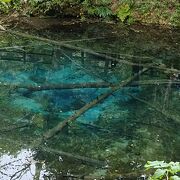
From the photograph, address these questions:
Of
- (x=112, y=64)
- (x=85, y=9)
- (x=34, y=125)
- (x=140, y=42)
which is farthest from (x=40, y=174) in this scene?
(x=85, y=9)

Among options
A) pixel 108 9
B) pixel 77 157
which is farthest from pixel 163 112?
pixel 108 9

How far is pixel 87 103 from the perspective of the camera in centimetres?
848

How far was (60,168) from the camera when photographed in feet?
20.3

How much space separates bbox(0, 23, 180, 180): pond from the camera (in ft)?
21.0

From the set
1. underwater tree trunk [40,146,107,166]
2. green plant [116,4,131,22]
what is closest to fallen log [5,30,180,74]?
green plant [116,4,131,22]

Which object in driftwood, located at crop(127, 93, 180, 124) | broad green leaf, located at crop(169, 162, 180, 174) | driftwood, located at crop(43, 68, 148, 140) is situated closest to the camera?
broad green leaf, located at crop(169, 162, 180, 174)

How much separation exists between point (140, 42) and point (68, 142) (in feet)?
22.2

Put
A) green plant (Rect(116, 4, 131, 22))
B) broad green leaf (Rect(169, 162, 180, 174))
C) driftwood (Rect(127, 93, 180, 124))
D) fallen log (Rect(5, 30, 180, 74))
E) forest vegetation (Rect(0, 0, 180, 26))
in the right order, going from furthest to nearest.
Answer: green plant (Rect(116, 4, 131, 22)), forest vegetation (Rect(0, 0, 180, 26)), fallen log (Rect(5, 30, 180, 74)), driftwood (Rect(127, 93, 180, 124)), broad green leaf (Rect(169, 162, 180, 174))

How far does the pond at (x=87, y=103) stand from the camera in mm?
6391

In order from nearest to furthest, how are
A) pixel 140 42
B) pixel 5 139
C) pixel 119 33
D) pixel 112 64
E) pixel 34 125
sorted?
pixel 5 139
pixel 34 125
pixel 112 64
pixel 140 42
pixel 119 33

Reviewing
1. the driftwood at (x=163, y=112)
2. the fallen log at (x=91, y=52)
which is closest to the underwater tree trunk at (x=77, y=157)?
the driftwood at (x=163, y=112)

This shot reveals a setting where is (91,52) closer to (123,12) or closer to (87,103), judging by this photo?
(87,103)

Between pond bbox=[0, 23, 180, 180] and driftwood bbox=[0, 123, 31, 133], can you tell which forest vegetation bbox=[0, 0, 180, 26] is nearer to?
pond bbox=[0, 23, 180, 180]

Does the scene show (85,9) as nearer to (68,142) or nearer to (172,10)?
(172,10)
